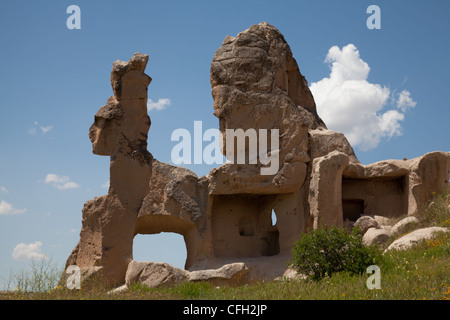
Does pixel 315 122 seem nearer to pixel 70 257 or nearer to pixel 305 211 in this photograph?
pixel 305 211

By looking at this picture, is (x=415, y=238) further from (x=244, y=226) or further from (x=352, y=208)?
(x=244, y=226)

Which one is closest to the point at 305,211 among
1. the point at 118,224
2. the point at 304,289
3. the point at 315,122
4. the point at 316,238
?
the point at 315,122

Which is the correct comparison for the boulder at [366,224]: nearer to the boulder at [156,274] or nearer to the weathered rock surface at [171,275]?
the weathered rock surface at [171,275]

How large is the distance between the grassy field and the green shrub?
0.90ft

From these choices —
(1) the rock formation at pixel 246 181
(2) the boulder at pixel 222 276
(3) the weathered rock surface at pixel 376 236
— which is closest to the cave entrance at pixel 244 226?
(1) the rock formation at pixel 246 181

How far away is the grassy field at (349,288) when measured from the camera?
27.6 feet

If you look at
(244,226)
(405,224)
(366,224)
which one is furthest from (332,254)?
(244,226)

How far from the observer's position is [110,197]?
17109 mm

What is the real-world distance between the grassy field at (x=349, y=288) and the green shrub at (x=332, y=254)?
274 mm

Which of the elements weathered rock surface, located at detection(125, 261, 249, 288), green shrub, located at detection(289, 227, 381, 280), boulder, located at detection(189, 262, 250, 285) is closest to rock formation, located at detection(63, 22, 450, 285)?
boulder, located at detection(189, 262, 250, 285)

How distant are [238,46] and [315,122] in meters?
4.06

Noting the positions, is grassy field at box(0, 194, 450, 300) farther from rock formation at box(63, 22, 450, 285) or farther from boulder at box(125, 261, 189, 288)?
rock formation at box(63, 22, 450, 285)
